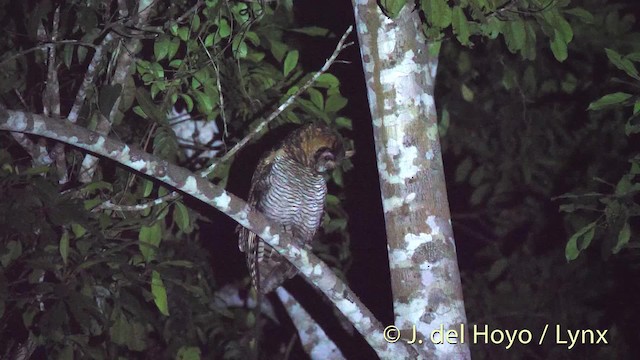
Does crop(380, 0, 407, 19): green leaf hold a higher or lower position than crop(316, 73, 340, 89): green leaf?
higher

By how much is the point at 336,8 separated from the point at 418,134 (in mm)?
2027

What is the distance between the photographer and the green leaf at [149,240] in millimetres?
2938

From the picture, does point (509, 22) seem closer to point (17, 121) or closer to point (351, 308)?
point (351, 308)

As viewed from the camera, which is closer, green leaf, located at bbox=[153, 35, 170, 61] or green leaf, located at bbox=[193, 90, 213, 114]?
green leaf, located at bbox=[153, 35, 170, 61]

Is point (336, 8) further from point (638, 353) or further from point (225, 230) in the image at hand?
point (638, 353)

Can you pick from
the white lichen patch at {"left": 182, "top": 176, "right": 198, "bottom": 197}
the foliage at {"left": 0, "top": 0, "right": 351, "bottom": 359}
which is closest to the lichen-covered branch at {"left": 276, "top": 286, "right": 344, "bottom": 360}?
the foliage at {"left": 0, "top": 0, "right": 351, "bottom": 359}

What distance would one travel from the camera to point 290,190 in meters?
3.53

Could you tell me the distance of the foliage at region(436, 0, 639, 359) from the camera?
4391 millimetres

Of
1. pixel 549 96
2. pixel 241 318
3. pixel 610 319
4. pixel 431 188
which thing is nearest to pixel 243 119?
pixel 241 318

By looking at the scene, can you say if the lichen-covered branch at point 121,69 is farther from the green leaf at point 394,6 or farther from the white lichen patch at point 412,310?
the white lichen patch at point 412,310

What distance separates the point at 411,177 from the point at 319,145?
3.42ft

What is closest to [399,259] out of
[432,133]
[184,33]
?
[432,133]

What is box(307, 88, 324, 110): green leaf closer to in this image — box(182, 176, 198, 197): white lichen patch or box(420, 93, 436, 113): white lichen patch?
box(420, 93, 436, 113): white lichen patch

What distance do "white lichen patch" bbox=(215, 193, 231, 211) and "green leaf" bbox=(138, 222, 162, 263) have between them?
0.77 meters
